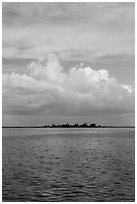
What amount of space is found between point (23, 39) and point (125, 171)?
17.4 m

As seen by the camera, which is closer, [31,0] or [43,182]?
[31,0]

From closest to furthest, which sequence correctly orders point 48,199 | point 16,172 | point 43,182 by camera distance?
point 48,199 → point 43,182 → point 16,172

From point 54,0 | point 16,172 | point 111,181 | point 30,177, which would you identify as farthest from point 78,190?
point 54,0

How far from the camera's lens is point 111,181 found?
76.3ft

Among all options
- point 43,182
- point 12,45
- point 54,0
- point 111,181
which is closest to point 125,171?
point 111,181

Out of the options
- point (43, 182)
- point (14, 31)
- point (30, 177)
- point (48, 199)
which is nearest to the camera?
point (14, 31)

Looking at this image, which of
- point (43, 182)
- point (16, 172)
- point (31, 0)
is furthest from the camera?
point (16, 172)

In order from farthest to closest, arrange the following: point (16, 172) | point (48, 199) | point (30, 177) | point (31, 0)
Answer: point (16, 172)
point (30, 177)
point (48, 199)
point (31, 0)

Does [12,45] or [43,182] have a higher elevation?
[12,45]

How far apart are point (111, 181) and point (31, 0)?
55.8ft

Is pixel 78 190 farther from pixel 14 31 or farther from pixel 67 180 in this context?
pixel 14 31

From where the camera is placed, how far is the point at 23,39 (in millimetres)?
15891

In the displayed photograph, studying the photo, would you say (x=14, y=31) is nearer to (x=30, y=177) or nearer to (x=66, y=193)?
(x=66, y=193)

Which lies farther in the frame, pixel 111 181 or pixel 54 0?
pixel 111 181
